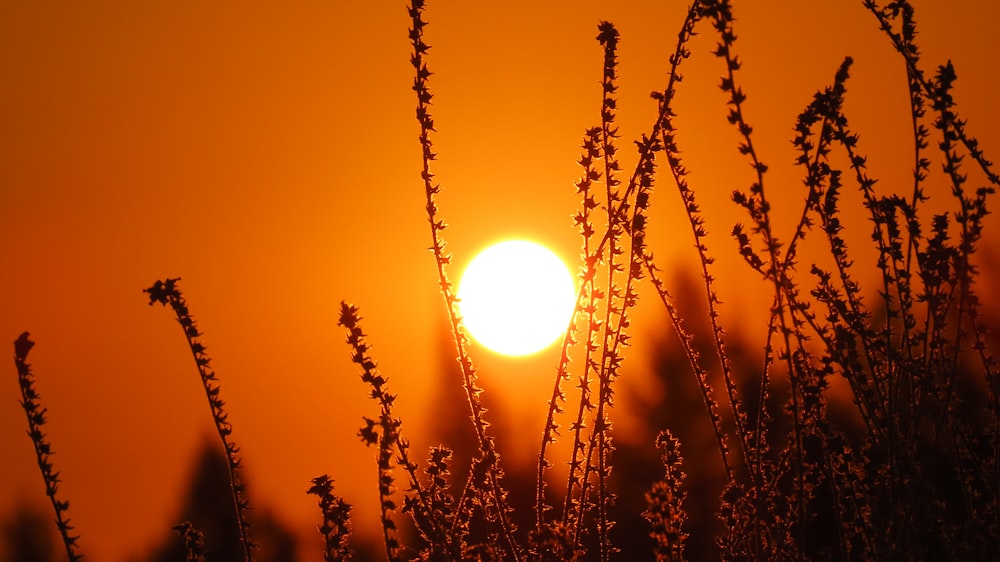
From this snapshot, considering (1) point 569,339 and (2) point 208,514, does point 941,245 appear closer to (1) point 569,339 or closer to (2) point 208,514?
(1) point 569,339

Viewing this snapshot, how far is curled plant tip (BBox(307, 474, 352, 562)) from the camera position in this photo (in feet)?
13.0

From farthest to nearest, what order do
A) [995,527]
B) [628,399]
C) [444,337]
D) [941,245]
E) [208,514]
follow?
[208,514], [444,337], [628,399], [941,245], [995,527]

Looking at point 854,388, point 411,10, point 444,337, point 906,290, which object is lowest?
point 854,388

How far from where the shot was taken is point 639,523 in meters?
31.5

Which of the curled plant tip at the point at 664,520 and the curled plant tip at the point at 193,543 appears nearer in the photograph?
the curled plant tip at the point at 664,520

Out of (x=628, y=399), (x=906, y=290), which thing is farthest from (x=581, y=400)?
(x=628, y=399)

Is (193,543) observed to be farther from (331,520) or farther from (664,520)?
(664,520)

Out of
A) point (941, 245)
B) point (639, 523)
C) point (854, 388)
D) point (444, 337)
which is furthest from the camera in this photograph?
point (444, 337)

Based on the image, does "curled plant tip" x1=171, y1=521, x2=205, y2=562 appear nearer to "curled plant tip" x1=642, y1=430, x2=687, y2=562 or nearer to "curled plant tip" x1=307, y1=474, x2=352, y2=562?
"curled plant tip" x1=307, y1=474, x2=352, y2=562

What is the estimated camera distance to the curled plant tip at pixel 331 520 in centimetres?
397

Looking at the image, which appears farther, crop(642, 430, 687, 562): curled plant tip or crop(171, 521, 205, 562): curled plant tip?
crop(171, 521, 205, 562): curled plant tip

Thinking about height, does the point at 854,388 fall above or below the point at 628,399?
below

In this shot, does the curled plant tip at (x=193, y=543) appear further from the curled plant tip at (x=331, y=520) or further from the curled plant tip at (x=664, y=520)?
the curled plant tip at (x=664, y=520)

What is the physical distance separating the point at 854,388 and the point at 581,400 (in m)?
0.89
